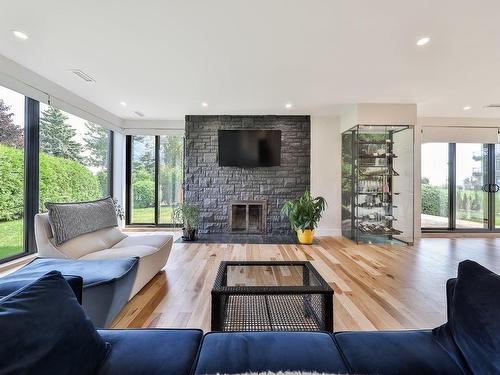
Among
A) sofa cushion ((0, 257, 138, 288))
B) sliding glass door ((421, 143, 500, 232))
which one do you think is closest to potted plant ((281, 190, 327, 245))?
sliding glass door ((421, 143, 500, 232))

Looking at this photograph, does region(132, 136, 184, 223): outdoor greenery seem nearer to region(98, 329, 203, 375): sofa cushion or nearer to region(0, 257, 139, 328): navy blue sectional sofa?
region(0, 257, 139, 328): navy blue sectional sofa

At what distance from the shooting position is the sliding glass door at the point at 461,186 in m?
5.36

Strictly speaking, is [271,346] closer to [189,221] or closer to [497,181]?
[189,221]

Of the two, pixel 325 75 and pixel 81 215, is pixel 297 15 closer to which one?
pixel 325 75

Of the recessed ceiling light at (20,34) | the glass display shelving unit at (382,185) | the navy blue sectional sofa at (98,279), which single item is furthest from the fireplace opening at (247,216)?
the recessed ceiling light at (20,34)

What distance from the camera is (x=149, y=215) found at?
18.9 ft

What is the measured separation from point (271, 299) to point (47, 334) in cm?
136

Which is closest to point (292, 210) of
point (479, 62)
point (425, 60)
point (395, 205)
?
point (395, 205)

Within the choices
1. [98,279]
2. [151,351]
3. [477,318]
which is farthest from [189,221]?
[477,318]

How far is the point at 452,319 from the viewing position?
0.98 m

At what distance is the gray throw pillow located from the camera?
225cm

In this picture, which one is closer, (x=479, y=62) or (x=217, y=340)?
(x=217, y=340)

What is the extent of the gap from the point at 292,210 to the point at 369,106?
7.53ft

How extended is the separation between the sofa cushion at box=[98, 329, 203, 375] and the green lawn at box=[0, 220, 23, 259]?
3.14 meters
